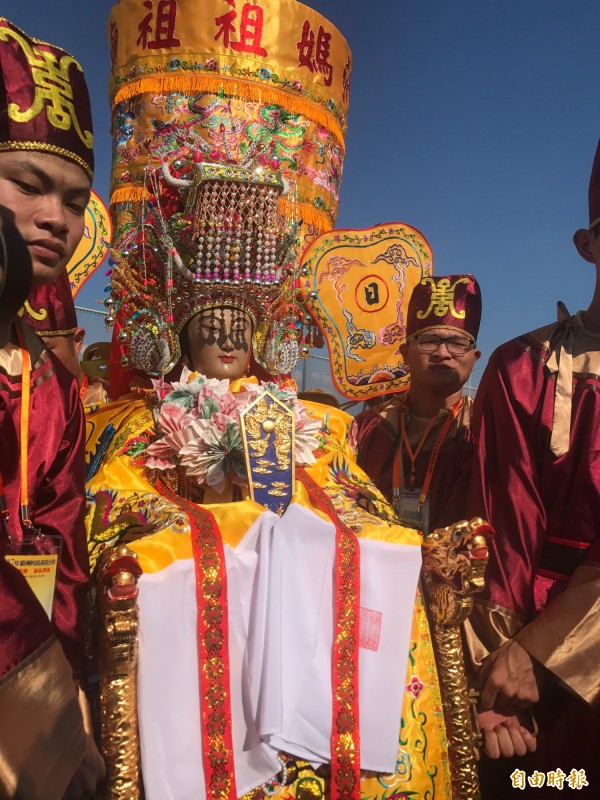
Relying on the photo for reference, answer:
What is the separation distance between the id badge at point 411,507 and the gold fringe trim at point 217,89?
4633 mm

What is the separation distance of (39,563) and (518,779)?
6.17 feet

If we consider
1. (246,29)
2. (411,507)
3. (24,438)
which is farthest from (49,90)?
(246,29)

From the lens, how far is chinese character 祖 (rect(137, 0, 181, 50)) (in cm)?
646

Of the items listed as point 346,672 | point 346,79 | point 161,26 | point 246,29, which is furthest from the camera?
point 346,79

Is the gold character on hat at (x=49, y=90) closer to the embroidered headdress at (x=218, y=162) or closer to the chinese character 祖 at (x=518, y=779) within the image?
the embroidered headdress at (x=218, y=162)

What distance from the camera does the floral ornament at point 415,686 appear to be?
2.33m

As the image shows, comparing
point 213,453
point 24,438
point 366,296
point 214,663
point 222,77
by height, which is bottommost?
point 214,663

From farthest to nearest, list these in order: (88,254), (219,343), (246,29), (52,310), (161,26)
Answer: (246,29)
(161,26)
(88,254)
(52,310)
(219,343)

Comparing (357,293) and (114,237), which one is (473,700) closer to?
(357,293)

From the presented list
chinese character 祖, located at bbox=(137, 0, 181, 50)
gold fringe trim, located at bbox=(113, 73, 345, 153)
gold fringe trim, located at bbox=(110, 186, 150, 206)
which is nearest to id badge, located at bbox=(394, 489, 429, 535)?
gold fringe trim, located at bbox=(110, 186, 150, 206)

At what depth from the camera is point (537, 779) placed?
2459 mm

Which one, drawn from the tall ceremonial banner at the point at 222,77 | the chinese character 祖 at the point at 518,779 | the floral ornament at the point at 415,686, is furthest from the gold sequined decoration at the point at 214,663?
the tall ceremonial banner at the point at 222,77

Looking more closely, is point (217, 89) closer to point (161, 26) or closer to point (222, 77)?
point (222, 77)

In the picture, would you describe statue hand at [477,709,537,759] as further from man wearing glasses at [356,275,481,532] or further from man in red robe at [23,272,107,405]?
man in red robe at [23,272,107,405]
